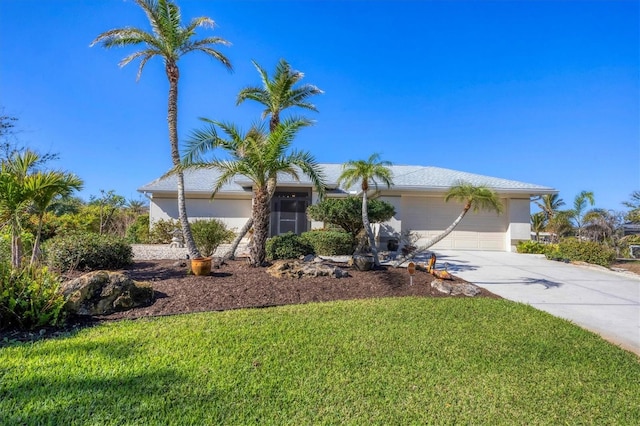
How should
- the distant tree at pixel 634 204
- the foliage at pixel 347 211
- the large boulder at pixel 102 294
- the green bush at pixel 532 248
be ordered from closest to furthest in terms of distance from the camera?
the large boulder at pixel 102 294 < the foliage at pixel 347 211 < the distant tree at pixel 634 204 < the green bush at pixel 532 248

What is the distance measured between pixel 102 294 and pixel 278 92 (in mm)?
7035

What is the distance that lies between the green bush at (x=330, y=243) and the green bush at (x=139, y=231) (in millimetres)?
10197

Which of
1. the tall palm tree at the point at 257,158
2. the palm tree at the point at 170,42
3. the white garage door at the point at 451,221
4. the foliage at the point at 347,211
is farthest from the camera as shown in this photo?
the white garage door at the point at 451,221

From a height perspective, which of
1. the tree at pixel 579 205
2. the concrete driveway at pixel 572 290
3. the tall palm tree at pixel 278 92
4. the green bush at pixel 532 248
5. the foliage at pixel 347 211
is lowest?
the concrete driveway at pixel 572 290

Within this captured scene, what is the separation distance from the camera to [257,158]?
24.8 ft

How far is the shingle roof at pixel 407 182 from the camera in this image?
14914 mm

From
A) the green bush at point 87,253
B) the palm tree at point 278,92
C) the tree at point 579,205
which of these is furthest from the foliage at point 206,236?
the tree at point 579,205

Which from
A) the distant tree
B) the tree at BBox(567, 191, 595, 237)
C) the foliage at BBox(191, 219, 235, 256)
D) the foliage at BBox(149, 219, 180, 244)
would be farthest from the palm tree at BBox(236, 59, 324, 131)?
the tree at BBox(567, 191, 595, 237)

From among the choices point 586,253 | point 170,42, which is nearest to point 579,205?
point 586,253

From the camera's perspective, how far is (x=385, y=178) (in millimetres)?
8148

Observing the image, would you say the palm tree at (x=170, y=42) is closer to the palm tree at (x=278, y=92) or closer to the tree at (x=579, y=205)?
the palm tree at (x=278, y=92)

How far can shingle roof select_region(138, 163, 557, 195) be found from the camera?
14.9m

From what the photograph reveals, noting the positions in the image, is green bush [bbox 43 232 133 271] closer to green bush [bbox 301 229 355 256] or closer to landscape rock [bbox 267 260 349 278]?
landscape rock [bbox 267 260 349 278]

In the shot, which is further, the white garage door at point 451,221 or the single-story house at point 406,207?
the white garage door at point 451,221
